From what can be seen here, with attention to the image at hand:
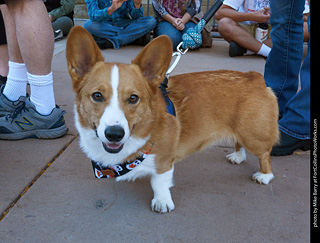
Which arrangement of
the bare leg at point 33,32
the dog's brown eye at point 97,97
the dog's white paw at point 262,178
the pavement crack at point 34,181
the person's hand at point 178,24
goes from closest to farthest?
the dog's brown eye at point 97,97 < the pavement crack at point 34,181 < the dog's white paw at point 262,178 < the bare leg at point 33,32 < the person's hand at point 178,24

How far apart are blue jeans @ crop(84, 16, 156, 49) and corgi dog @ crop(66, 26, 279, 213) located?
3990 millimetres

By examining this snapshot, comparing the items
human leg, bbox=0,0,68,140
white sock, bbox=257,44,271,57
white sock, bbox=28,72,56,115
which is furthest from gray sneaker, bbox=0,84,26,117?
white sock, bbox=257,44,271,57

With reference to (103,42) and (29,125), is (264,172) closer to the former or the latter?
(29,125)

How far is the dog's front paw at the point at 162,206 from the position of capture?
1955 millimetres

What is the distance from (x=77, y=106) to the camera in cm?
195

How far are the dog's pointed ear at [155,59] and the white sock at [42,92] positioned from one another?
3.66ft

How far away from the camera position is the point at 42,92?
8.96 ft

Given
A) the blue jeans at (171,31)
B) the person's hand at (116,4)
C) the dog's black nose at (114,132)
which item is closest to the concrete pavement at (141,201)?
the dog's black nose at (114,132)

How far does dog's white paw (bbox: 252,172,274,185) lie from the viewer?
2.31 metres

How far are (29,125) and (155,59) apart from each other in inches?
57.3

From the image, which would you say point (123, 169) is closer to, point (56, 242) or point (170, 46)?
point (56, 242)

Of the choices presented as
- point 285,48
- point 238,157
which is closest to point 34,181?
point 238,157

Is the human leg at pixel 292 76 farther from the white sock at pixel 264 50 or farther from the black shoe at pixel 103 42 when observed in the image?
the black shoe at pixel 103 42

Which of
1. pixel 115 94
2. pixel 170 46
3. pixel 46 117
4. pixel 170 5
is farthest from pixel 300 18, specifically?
pixel 170 5
